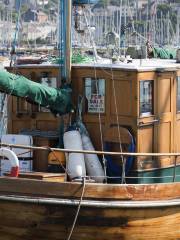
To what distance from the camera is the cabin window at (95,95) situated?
11781 mm

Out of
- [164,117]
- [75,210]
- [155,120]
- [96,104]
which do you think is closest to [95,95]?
[96,104]

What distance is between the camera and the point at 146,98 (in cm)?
1159

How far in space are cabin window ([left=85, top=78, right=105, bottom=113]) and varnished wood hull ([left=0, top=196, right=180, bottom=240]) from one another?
234cm

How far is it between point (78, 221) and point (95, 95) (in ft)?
8.90

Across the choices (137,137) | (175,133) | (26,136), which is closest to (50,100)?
(26,136)

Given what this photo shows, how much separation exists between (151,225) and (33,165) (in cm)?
258

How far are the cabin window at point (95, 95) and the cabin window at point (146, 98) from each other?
2.43 feet

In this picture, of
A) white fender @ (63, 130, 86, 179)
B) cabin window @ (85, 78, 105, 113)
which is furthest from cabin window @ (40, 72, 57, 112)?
white fender @ (63, 130, 86, 179)

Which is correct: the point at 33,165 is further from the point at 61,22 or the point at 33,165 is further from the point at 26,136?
the point at 61,22

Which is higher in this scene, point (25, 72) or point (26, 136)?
point (25, 72)

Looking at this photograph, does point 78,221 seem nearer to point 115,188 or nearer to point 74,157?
point 115,188

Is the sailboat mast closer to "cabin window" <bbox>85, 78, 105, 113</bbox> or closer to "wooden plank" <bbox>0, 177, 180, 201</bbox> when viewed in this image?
"cabin window" <bbox>85, 78, 105, 113</bbox>

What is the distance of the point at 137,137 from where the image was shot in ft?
37.5

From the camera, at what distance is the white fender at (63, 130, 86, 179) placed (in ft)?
35.2
